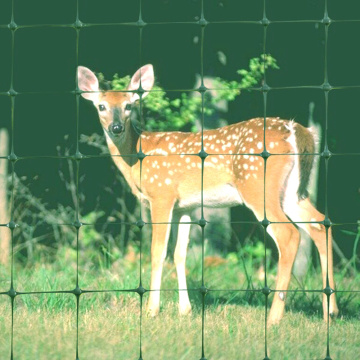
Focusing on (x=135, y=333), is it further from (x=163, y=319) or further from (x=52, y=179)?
(x=52, y=179)

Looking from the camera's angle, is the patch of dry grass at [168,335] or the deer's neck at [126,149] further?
the deer's neck at [126,149]

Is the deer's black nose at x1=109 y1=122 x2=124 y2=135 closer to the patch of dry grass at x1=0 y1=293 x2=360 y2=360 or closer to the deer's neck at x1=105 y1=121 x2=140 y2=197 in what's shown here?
the deer's neck at x1=105 y1=121 x2=140 y2=197

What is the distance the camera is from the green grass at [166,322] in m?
4.49

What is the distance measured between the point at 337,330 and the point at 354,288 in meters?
1.17

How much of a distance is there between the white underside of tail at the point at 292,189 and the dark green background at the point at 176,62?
140 cm

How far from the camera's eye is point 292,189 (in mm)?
5859

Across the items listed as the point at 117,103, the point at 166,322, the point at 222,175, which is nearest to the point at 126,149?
the point at 117,103

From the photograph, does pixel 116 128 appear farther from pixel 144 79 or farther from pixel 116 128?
pixel 144 79

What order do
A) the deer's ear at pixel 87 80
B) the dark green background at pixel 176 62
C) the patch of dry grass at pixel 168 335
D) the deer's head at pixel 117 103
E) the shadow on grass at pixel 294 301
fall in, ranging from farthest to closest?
the dark green background at pixel 176 62
the deer's ear at pixel 87 80
the deer's head at pixel 117 103
the shadow on grass at pixel 294 301
the patch of dry grass at pixel 168 335

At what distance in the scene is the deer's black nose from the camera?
5871 millimetres

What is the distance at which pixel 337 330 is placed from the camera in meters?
5.05

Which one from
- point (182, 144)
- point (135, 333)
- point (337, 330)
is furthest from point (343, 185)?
point (135, 333)

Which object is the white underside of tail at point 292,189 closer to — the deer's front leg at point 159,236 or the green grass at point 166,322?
the green grass at point 166,322

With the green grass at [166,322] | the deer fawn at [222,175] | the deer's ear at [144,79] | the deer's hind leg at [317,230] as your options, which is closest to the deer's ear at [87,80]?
the deer fawn at [222,175]
